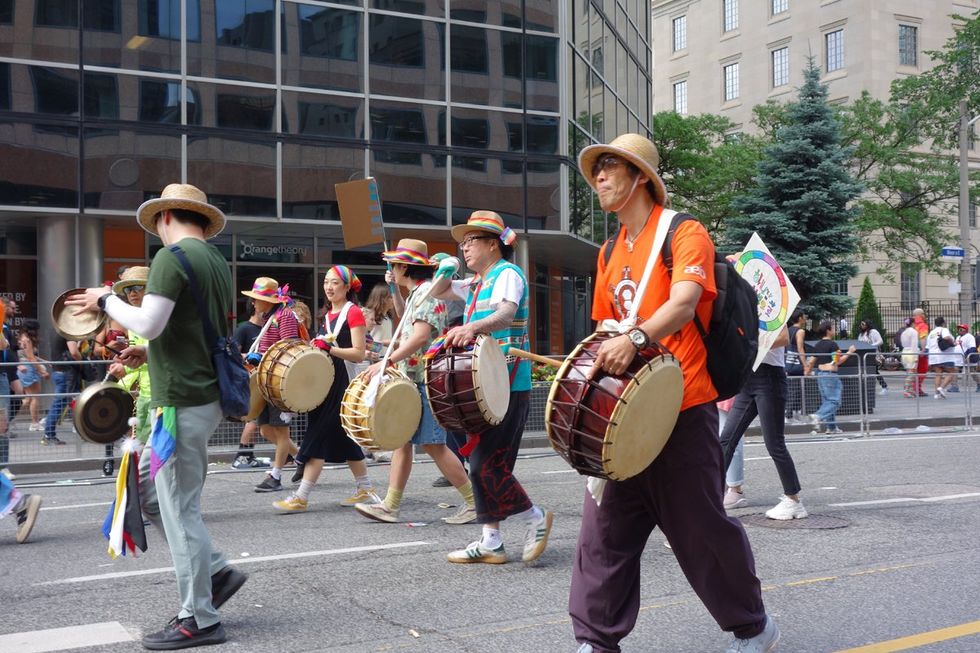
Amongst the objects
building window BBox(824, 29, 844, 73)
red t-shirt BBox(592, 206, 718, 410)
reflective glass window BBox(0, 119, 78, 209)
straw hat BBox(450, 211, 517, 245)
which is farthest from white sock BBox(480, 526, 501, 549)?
building window BBox(824, 29, 844, 73)

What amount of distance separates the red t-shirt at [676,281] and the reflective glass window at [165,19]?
1750 cm

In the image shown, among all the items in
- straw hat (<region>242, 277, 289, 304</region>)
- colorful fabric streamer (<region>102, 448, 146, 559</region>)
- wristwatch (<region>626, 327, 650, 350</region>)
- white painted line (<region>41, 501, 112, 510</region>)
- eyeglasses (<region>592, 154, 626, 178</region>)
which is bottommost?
white painted line (<region>41, 501, 112, 510</region>)

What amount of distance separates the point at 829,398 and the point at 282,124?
36.2ft

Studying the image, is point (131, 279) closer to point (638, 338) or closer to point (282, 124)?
point (638, 338)

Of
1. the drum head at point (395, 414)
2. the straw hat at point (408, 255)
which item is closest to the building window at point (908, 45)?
the straw hat at point (408, 255)

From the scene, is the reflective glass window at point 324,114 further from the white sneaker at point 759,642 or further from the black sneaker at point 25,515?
the white sneaker at point 759,642

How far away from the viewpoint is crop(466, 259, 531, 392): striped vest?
6422mm

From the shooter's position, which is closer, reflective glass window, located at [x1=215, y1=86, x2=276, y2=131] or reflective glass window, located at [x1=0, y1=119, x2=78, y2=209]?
reflective glass window, located at [x1=0, y1=119, x2=78, y2=209]

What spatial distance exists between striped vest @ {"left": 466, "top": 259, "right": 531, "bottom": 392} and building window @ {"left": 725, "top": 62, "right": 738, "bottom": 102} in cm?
5543

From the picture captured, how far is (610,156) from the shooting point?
13.7 ft

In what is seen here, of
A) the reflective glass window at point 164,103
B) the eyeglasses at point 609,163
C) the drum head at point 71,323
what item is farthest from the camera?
the reflective glass window at point 164,103

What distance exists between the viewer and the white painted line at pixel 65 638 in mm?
4832

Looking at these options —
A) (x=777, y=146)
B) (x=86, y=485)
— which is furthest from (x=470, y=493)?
(x=777, y=146)

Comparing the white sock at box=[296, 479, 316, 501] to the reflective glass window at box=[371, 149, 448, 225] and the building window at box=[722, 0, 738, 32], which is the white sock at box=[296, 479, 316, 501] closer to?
the reflective glass window at box=[371, 149, 448, 225]
